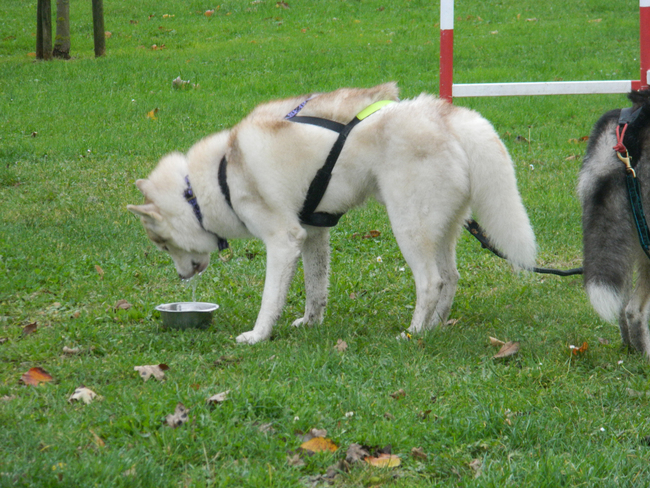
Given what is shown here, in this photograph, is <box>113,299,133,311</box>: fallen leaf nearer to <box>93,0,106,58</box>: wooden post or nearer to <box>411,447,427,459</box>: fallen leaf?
<box>411,447,427,459</box>: fallen leaf

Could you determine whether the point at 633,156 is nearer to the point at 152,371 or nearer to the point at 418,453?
the point at 418,453

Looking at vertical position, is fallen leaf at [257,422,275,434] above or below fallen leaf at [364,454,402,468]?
above

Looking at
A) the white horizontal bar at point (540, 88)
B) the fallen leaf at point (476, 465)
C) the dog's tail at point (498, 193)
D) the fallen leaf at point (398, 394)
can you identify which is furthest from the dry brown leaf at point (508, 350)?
the white horizontal bar at point (540, 88)

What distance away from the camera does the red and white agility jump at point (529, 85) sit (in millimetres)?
5949

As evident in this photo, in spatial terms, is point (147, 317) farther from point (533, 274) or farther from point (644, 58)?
point (644, 58)

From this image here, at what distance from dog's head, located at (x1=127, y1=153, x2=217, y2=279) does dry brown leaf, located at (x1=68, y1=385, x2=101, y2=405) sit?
1.49 meters

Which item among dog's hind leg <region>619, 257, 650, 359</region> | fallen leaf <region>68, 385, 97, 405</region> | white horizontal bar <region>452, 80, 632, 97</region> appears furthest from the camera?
white horizontal bar <region>452, 80, 632, 97</region>

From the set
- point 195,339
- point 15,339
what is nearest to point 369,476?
point 195,339

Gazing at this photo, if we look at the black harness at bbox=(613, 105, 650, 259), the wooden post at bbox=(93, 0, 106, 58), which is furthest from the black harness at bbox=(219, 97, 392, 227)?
the wooden post at bbox=(93, 0, 106, 58)

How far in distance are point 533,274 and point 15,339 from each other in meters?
4.03

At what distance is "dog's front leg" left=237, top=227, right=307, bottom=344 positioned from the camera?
443 cm

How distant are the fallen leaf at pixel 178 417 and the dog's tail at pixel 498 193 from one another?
7.23 feet

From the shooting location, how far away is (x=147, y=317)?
4738 millimetres

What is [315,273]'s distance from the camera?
4836mm
